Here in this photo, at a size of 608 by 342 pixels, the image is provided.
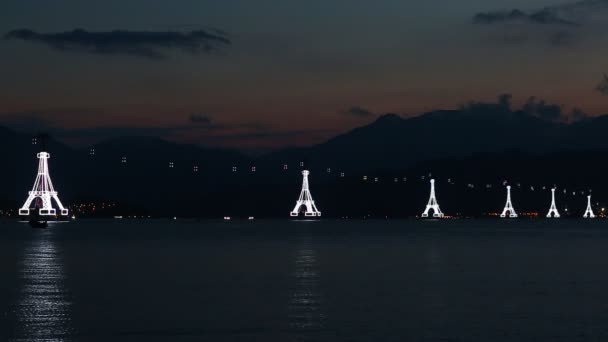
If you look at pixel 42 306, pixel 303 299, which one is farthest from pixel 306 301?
pixel 42 306

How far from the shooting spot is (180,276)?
6334 cm

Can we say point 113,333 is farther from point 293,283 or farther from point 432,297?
point 293,283

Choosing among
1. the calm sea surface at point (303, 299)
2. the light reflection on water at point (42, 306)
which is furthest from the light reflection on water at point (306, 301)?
the light reflection on water at point (42, 306)

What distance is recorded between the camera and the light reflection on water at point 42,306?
36.2m

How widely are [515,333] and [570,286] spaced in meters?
20.1

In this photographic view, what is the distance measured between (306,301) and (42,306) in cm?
1140

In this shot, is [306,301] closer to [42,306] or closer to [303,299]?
[303,299]

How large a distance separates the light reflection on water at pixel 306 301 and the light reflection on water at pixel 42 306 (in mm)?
8465

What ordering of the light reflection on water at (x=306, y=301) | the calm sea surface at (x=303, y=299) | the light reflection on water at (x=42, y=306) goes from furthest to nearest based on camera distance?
1. the light reflection on water at (x=306, y=301)
2. the calm sea surface at (x=303, y=299)
3. the light reflection on water at (x=42, y=306)

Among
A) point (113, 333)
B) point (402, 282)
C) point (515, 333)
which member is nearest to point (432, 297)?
point (402, 282)

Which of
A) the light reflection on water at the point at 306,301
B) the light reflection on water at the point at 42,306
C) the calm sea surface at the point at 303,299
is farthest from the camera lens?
the light reflection on water at the point at 306,301

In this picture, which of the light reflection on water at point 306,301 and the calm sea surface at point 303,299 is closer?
the calm sea surface at point 303,299

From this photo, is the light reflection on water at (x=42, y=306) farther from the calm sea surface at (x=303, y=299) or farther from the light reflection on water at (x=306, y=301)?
the light reflection on water at (x=306, y=301)

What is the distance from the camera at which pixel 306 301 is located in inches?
1857
